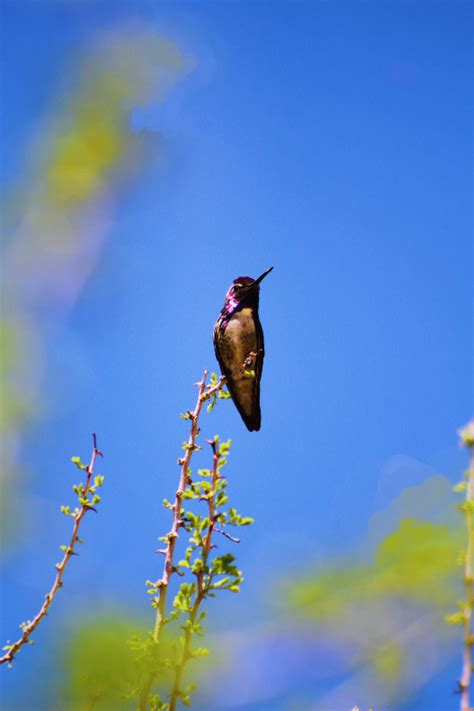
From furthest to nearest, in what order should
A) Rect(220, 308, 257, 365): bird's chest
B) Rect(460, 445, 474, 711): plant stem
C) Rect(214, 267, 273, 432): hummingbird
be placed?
Rect(220, 308, 257, 365): bird's chest < Rect(214, 267, 273, 432): hummingbird < Rect(460, 445, 474, 711): plant stem

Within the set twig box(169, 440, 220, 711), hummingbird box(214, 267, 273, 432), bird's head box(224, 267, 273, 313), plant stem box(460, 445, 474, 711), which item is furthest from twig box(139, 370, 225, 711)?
bird's head box(224, 267, 273, 313)

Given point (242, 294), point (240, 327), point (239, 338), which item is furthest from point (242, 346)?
point (242, 294)

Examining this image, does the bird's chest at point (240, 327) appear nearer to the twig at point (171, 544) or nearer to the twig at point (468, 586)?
the twig at point (171, 544)

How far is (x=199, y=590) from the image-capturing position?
2611 millimetres

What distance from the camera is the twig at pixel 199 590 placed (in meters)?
2.29

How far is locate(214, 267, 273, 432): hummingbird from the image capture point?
7.58 m

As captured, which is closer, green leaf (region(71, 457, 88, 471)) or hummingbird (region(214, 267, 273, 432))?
green leaf (region(71, 457, 88, 471))

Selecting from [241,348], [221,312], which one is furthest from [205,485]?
[221,312]

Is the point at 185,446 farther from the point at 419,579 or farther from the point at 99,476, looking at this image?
the point at 419,579

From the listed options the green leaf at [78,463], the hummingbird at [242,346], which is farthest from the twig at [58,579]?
the hummingbird at [242,346]

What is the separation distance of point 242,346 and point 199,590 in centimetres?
527

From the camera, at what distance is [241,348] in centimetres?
775

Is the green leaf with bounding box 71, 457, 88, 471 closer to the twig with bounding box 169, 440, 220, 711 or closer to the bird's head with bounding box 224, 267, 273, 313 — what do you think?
the twig with bounding box 169, 440, 220, 711

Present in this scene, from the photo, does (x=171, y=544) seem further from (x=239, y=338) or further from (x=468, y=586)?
(x=239, y=338)
